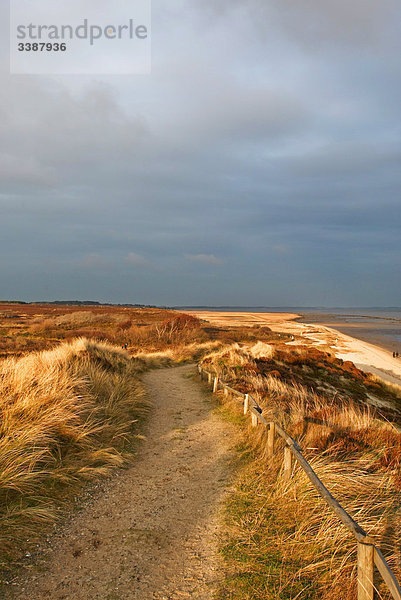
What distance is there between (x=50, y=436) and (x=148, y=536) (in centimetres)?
274

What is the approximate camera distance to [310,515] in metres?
4.70

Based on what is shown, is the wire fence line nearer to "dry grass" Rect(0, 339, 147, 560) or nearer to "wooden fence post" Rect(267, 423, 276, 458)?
"wooden fence post" Rect(267, 423, 276, 458)

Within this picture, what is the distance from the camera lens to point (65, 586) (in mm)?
3820

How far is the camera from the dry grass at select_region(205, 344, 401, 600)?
376 cm

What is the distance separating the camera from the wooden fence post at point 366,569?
10.4 ft

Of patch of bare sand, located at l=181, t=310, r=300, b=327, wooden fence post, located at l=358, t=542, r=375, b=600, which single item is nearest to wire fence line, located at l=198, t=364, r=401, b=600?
wooden fence post, located at l=358, t=542, r=375, b=600

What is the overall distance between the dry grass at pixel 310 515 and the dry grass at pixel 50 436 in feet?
8.01

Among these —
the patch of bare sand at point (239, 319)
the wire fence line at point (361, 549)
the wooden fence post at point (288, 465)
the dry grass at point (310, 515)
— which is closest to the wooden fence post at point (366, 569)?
the wire fence line at point (361, 549)

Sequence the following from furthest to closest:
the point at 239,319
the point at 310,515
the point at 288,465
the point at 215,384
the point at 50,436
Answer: the point at 239,319 < the point at 215,384 < the point at 50,436 < the point at 288,465 < the point at 310,515

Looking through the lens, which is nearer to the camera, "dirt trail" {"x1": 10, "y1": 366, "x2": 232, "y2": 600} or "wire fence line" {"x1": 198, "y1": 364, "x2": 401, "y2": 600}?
"wire fence line" {"x1": 198, "y1": 364, "x2": 401, "y2": 600}

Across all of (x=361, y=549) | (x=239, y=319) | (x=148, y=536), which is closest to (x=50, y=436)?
(x=148, y=536)

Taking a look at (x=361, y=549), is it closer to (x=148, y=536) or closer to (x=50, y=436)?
(x=148, y=536)

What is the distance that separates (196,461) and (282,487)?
7.41 feet

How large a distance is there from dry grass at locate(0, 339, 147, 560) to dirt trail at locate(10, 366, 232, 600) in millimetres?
465
